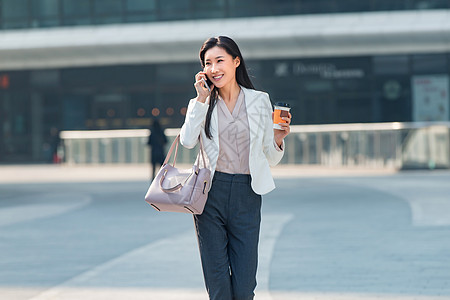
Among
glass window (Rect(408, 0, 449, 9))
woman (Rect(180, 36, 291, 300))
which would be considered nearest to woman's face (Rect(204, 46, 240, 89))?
woman (Rect(180, 36, 291, 300))

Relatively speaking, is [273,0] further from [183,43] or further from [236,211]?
[236,211]

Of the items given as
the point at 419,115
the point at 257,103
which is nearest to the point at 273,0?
the point at 419,115

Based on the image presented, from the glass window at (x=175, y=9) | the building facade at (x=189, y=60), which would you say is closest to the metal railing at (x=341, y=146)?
the building facade at (x=189, y=60)

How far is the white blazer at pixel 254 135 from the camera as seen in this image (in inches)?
167

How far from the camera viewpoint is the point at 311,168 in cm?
2550

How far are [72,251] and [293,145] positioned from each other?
57.5 feet

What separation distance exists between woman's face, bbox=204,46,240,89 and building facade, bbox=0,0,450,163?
86.7 ft

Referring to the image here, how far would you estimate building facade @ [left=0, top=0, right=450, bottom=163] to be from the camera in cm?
3083

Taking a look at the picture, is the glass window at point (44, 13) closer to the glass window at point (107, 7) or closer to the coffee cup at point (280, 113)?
the glass window at point (107, 7)

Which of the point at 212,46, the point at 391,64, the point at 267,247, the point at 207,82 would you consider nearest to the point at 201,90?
the point at 207,82

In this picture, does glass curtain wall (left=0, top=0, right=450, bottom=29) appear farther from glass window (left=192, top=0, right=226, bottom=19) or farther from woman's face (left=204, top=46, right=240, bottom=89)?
woman's face (left=204, top=46, right=240, bottom=89)

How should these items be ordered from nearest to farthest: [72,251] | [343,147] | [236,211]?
[236,211] < [72,251] < [343,147]

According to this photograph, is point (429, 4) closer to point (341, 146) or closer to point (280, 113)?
point (341, 146)

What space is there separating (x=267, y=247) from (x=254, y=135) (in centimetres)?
471
